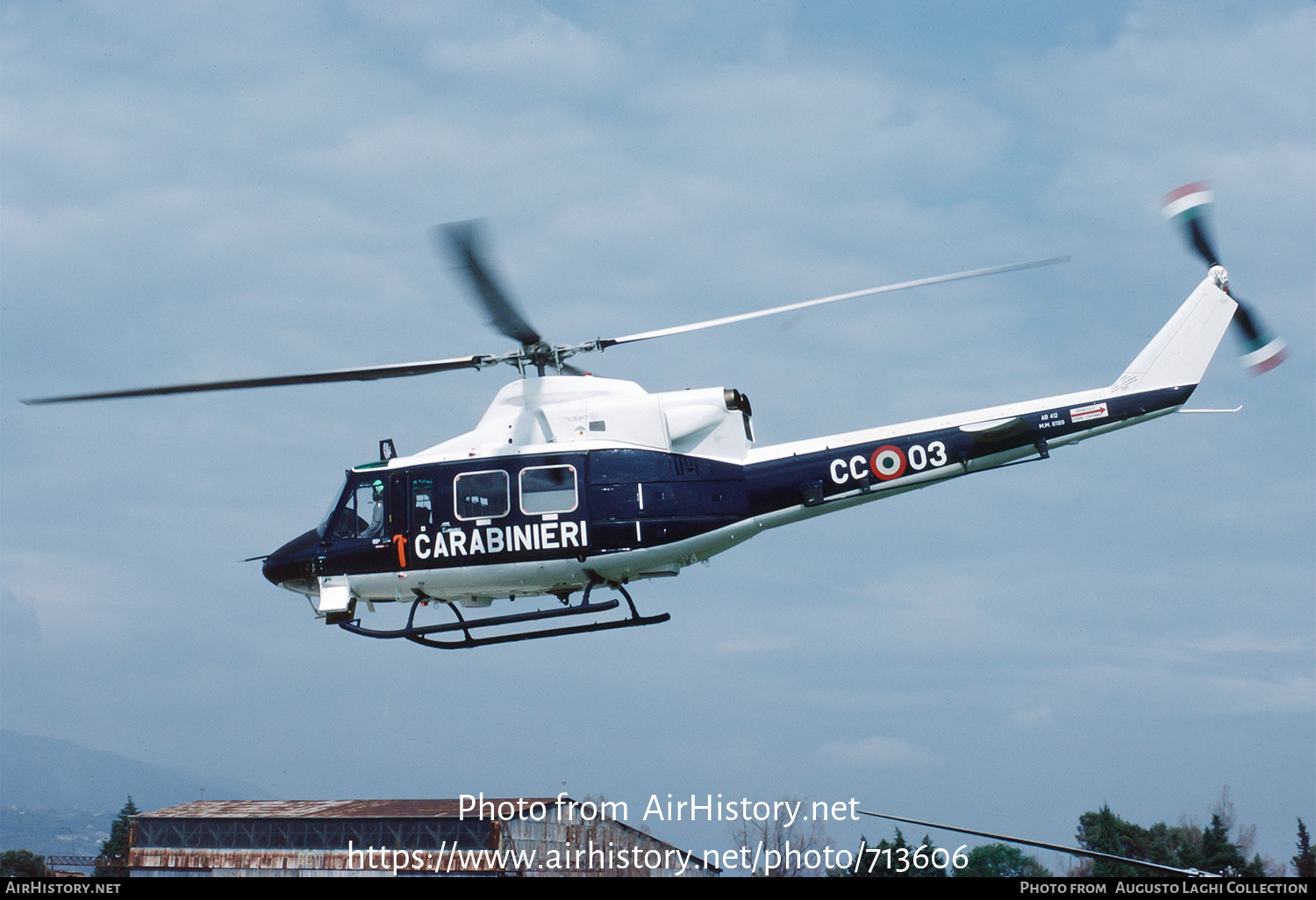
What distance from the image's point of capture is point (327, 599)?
1944cm

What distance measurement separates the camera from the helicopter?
18219 millimetres

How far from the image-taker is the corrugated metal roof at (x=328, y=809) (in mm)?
44250

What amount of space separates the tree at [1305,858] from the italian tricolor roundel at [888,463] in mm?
48924

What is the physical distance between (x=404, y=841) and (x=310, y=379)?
Result: 2974cm

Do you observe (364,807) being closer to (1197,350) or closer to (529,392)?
(529,392)

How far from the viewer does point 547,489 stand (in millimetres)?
18500

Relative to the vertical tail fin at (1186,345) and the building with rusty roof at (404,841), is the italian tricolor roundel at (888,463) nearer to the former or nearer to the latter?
the vertical tail fin at (1186,345)

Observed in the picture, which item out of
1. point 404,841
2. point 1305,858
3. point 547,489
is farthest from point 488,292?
point 1305,858

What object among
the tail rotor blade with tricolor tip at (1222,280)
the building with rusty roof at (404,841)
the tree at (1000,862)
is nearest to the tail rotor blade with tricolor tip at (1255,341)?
the tail rotor blade with tricolor tip at (1222,280)

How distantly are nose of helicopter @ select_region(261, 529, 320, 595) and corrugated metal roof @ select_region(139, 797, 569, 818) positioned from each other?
25.8 meters

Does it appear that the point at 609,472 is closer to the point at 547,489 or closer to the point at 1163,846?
the point at 547,489

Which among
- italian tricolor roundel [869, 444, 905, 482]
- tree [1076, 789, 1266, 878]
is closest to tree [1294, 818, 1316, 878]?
tree [1076, 789, 1266, 878]

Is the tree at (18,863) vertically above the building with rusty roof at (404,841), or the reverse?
the tree at (18,863)
